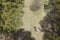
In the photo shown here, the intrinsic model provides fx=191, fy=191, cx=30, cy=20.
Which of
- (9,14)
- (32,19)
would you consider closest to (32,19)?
(32,19)

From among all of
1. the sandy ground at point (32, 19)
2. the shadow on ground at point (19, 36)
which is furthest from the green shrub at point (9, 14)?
the sandy ground at point (32, 19)

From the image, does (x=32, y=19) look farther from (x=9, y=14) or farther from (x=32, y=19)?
(x=9, y=14)

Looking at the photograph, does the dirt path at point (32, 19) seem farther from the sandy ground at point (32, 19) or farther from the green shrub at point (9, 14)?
the green shrub at point (9, 14)

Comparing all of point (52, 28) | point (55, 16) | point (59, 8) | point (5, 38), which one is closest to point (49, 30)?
point (52, 28)

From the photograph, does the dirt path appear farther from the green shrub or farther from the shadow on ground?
the green shrub

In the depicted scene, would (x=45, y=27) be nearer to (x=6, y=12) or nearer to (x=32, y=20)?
(x=32, y=20)

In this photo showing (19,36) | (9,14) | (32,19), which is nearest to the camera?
(9,14)

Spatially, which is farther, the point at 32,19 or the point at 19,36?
the point at 32,19

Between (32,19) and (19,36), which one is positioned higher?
(32,19)

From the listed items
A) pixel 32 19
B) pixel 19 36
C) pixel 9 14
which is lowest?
pixel 19 36
